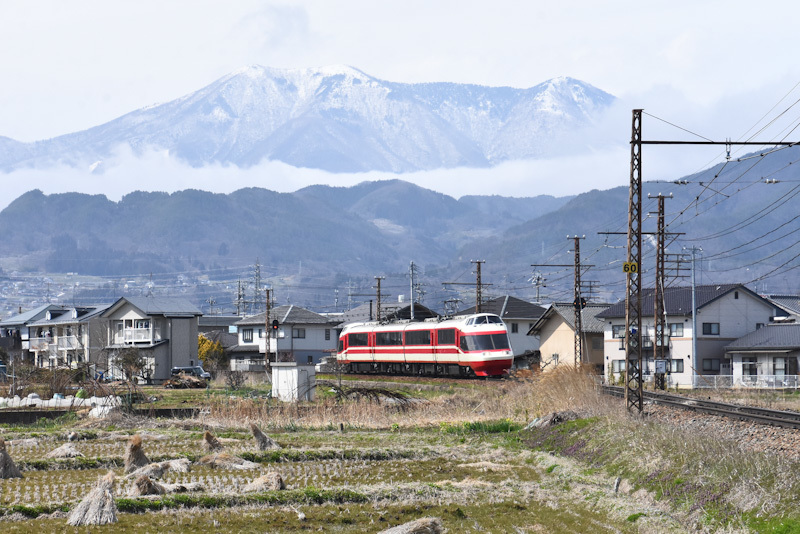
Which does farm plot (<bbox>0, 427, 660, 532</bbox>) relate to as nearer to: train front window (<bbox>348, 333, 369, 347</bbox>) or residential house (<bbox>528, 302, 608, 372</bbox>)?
train front window (<bbox>348, 333, 369, 347</bbox>)

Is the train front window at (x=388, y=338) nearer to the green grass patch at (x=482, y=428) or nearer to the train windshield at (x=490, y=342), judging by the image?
the train windshield at (x=490, y=342)

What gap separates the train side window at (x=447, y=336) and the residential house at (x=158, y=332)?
21.0 meters

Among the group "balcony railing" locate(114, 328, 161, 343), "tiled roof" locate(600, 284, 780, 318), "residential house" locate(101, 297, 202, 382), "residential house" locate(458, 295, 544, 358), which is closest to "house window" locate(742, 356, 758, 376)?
"tiled roof" locate(600, 284, 780, 318)

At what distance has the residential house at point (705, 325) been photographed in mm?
54312

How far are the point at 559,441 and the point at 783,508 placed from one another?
33.2 ft

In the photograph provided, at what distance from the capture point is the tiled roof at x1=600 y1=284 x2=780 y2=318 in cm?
5475

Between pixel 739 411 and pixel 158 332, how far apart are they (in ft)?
155

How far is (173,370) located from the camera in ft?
209

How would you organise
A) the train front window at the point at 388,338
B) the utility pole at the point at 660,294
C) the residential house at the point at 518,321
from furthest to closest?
the residential house at the point at 518,321
the train front window at the point at 388,338
the utility pole at the point at 660,294

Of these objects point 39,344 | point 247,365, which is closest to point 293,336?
point 247,365

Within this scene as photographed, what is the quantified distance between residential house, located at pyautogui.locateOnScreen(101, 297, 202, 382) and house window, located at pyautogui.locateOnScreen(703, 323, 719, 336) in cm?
3176

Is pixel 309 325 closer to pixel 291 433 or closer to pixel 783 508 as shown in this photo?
pixel 291 433

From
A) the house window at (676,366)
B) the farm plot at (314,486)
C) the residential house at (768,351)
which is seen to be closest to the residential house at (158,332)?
the house window at (676,366)

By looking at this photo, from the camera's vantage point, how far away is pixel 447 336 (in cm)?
5081
